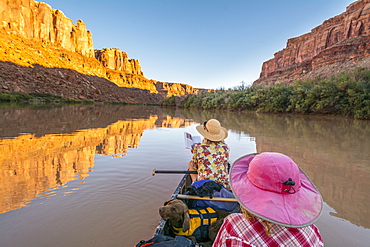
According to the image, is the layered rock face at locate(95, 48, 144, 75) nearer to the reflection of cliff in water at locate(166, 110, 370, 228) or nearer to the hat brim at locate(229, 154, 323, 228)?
the reflection of cliff in water at locate(166, 110, 370, 228)

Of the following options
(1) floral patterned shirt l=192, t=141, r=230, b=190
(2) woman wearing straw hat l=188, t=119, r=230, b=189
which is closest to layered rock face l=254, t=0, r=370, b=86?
(2) woman wearing straw hat l=188, t=119, r=230, b=189

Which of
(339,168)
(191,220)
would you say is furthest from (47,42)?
(191,220)

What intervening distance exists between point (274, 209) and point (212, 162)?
2.03 m

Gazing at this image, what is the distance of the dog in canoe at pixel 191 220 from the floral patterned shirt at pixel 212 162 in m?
0.72

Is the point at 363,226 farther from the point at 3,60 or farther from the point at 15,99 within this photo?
the point at 3,60

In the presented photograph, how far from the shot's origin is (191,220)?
2234mm

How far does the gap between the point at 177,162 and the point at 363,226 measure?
4.25 meters

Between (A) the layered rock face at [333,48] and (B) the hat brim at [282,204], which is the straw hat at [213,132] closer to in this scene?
(B) the hat brim at [282,204]

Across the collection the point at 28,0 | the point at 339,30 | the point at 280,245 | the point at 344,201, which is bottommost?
the point at 344,201

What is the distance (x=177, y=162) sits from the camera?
243 inches

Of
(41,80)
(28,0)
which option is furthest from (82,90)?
(28,0)

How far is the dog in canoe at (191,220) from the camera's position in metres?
2.08

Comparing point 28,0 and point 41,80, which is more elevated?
point 28,0

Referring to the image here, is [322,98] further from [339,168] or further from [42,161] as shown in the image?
[42,161]
